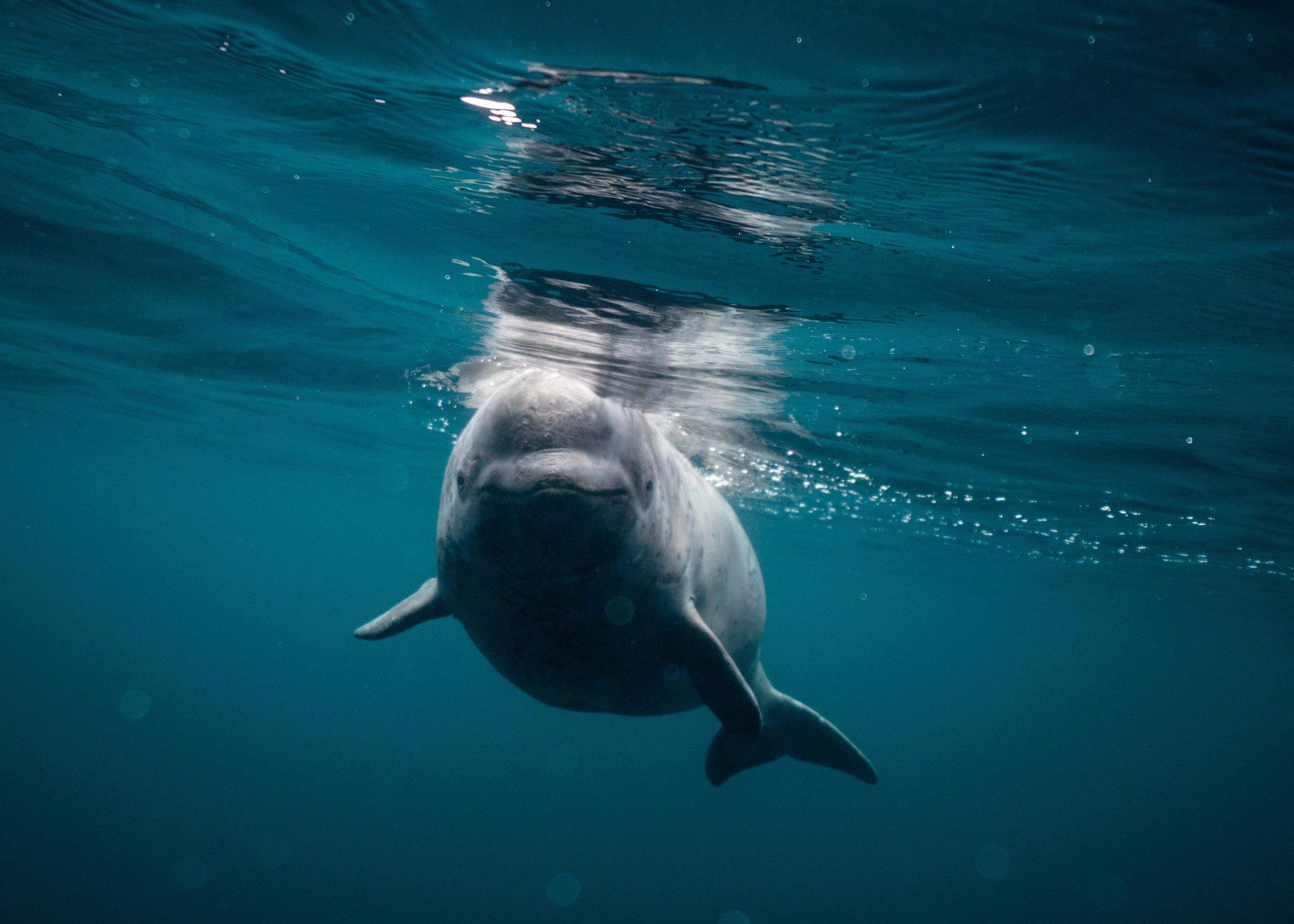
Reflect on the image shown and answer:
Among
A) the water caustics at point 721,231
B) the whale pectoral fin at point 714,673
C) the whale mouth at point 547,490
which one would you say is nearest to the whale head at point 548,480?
the whale mouth at point 547,490

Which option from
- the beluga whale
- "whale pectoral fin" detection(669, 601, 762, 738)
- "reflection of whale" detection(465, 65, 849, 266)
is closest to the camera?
the beluga whale

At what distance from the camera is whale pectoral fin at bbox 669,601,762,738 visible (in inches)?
189

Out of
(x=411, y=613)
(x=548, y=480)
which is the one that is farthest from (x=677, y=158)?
(x=411, y=613)

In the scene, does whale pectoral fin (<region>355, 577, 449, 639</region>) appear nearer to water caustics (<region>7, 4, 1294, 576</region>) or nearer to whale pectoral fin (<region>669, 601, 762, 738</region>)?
whale pectoral fin (<region>669, 601, 762, 738</region>)

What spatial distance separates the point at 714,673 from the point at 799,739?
524 centimetres

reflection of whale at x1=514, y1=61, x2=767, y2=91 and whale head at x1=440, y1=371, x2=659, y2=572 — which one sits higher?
reflection of whale at x1=514, y1=61, x2=767, y2=91

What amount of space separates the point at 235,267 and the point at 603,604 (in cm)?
1099

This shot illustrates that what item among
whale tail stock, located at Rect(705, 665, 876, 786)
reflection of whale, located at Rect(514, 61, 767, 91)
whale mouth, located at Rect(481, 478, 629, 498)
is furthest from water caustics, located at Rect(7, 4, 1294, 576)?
whale tail stock, located at Rect(705, 665, 876, 786)

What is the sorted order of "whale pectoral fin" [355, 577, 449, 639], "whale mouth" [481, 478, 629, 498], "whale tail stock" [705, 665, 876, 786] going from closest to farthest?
"whale mouth" [481, 478, 629, 498] → "whale pectoral fin" [355, 577, 449, 639] → "whale tail stock" [705, 665, 876, 786]

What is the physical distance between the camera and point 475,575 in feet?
14.9

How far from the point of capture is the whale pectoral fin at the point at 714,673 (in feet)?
15.8

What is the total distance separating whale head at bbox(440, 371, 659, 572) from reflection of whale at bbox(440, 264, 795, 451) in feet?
9.85

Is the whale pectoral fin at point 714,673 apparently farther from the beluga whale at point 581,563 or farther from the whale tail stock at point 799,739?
the whale tail stock at point 799,739

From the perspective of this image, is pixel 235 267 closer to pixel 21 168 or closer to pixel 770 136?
pixel 21 168
